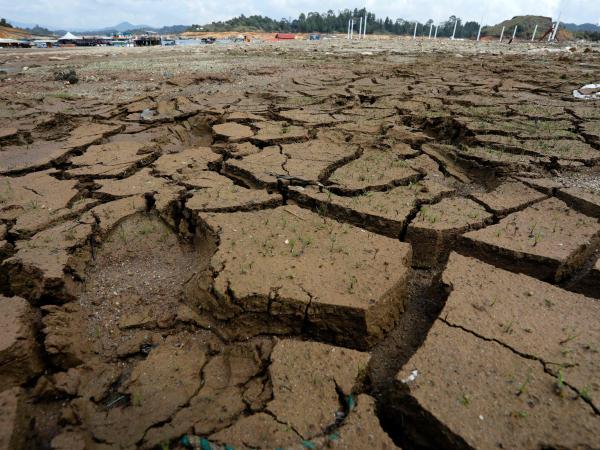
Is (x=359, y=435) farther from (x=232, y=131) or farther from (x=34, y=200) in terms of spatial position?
(x=232, y=131)


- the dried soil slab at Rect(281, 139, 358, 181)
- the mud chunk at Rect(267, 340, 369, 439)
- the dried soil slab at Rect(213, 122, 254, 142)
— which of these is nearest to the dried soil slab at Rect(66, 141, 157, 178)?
the dried soil slab at Rect(213, 122, 254, 142)

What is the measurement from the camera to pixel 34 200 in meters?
2.63

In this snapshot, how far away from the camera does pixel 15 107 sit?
542cm

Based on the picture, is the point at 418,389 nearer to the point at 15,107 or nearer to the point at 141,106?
the point at 141,106

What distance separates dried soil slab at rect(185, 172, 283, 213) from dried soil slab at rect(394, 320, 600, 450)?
1.48 metres

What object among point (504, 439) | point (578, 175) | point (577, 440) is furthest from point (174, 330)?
point (578, 175)

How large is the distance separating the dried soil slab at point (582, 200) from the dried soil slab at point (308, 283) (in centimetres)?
132

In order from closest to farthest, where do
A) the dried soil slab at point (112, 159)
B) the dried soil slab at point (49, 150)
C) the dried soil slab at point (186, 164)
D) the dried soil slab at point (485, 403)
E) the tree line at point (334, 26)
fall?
the dried soil slab at point (485, 403)
the dried soil slab at point (186, 164)
the dried soil slab at point (112, 159)
the dried soil slab at point (49, 150)
the tree line at point (334, 26)

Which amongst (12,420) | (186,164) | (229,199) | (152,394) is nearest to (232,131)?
(186,164)

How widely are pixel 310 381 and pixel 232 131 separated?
324 centimetres

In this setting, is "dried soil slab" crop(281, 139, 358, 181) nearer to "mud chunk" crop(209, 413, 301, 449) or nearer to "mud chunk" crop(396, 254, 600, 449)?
"mud chunk" crop(396, 254, 600, 449)

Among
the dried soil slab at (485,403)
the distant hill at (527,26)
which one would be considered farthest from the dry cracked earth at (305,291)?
the distant hill at (527,26)

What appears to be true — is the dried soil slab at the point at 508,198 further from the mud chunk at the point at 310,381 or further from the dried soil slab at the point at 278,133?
the dried soil slab at the point at 278,133

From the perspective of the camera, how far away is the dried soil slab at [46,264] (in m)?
1.87
